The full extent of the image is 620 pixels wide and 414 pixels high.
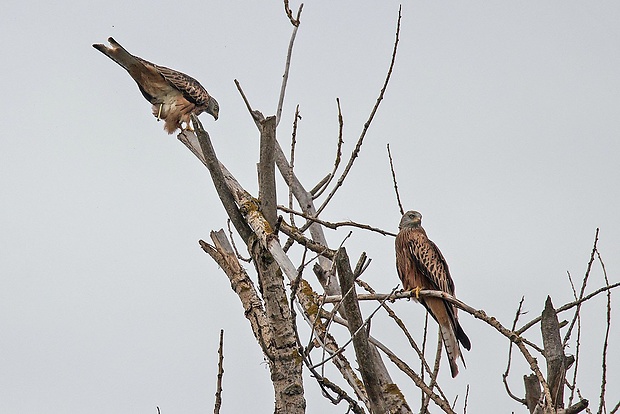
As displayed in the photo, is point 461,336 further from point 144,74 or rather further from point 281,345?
point 144,74

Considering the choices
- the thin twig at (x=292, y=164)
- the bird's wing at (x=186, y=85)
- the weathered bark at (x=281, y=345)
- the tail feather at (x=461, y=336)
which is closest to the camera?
the weathered bark at (x=281, y=345)

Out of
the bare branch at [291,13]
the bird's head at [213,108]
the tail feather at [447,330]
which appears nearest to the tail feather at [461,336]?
the tail feather at [447,330]

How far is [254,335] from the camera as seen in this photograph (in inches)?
143

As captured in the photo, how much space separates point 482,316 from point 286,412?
946 mm

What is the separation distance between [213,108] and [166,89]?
53.5 inches

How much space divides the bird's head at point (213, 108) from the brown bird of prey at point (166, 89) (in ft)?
2.23

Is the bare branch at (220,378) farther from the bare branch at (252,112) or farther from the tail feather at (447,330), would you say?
the tail feather at (447,330)

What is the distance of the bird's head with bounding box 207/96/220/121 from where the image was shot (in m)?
9.57

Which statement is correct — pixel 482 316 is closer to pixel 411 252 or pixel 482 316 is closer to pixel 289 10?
pixel 289 10

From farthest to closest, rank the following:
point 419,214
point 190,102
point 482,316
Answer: point 190,102
point 419,214
point 482,316

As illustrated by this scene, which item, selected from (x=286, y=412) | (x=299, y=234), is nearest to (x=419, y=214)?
(x=299, y=234)

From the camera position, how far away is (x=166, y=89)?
27.5 feet

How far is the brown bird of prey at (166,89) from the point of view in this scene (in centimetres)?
793

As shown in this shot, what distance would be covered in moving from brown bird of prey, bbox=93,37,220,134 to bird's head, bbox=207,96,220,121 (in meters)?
0.68
